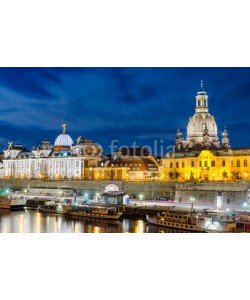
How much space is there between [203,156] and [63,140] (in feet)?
43.0

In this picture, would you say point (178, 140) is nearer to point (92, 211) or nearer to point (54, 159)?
point (54, 159)

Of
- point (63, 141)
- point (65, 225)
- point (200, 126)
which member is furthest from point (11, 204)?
point (63, 141)

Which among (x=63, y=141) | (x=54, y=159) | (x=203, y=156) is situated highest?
(x=63, y=141)

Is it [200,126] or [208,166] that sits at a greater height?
[200,126]

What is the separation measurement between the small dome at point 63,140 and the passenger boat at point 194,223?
19712mm

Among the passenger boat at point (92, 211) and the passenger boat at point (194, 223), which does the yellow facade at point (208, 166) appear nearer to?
the passenger boat at point (92, 211)

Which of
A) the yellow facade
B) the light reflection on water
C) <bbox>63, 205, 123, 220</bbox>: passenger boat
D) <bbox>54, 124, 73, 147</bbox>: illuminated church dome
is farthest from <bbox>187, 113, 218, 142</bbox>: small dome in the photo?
the light reflection on water

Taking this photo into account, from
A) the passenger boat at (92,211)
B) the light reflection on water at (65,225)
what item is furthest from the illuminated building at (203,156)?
the light reflection on water at (65,225)

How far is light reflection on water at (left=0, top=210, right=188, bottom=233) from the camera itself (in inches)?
486

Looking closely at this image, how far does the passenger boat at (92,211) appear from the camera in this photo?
14.5m

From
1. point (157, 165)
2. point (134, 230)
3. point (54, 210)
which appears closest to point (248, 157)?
point (157, 165)

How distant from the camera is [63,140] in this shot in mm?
32625

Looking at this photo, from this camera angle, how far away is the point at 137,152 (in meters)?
27.5

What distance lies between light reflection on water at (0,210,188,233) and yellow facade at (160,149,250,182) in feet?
22.1
